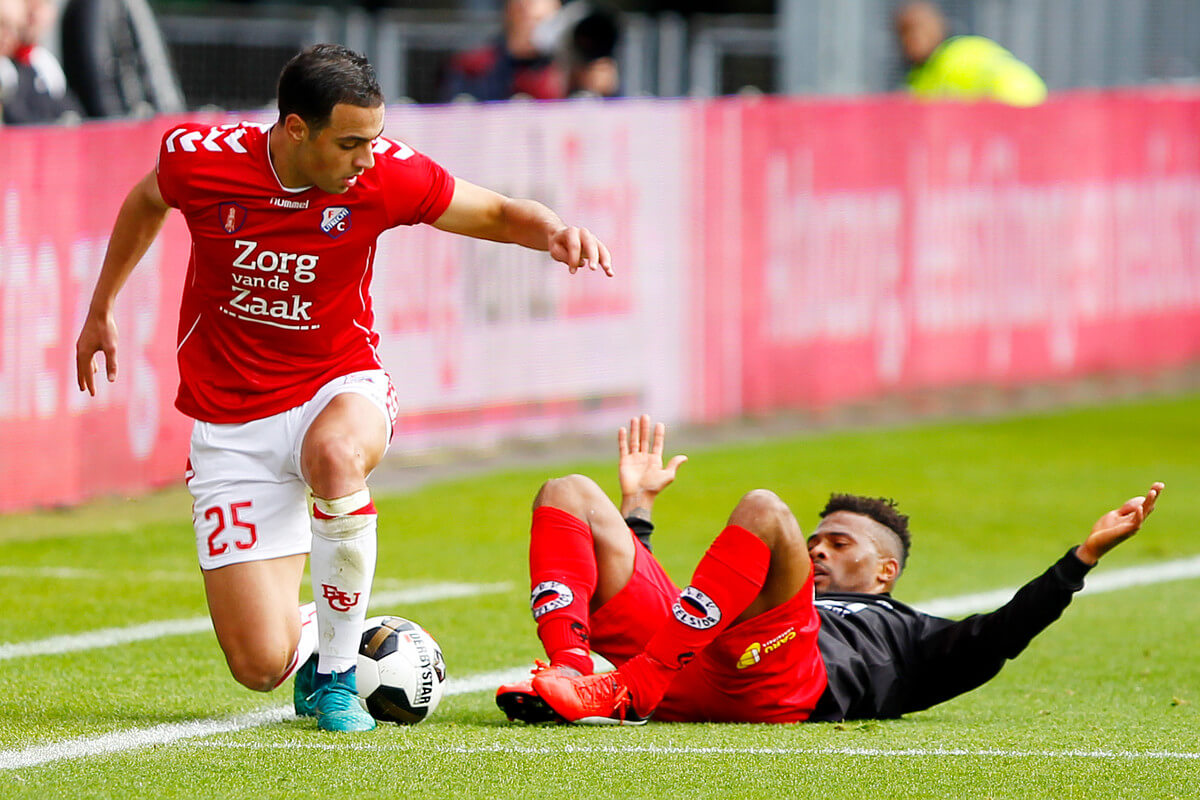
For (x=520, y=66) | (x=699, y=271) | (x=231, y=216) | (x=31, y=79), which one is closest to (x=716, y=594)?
(x=231, y=216)

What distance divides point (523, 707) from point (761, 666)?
26.7 inches

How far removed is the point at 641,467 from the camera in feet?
21.1

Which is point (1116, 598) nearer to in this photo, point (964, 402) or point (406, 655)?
point (406, 655)

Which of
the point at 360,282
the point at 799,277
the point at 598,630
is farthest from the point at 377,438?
the point at 799,277

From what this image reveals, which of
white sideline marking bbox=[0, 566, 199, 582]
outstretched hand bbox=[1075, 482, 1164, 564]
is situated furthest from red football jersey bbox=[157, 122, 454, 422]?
white sideline marking bbox=[0, 566, 199, 582]

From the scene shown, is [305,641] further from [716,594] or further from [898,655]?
[898,655]

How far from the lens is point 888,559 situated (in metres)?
6.23

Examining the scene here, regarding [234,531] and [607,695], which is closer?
[607,695]

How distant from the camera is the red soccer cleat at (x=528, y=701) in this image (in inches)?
222

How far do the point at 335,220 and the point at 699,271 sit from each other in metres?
7.75

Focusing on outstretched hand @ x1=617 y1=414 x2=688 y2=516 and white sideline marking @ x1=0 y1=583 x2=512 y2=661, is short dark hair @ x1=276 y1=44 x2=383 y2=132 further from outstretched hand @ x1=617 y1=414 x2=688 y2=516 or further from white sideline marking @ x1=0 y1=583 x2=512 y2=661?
white sideline marking @ x1=0 y1=583 x2=512 y2=661

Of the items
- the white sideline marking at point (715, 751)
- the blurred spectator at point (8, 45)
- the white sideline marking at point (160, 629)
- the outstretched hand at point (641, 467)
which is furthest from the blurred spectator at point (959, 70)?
the white sideline marking at point (715, 751)

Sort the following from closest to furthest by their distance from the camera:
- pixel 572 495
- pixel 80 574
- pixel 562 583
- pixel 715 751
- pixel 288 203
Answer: pixel 715 751 → pixel 288 203 → pixel 562 583 → pixel 572 495 → pixel 80 574

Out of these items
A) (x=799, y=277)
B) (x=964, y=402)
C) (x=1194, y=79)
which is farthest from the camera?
(x=1194, y=79)
